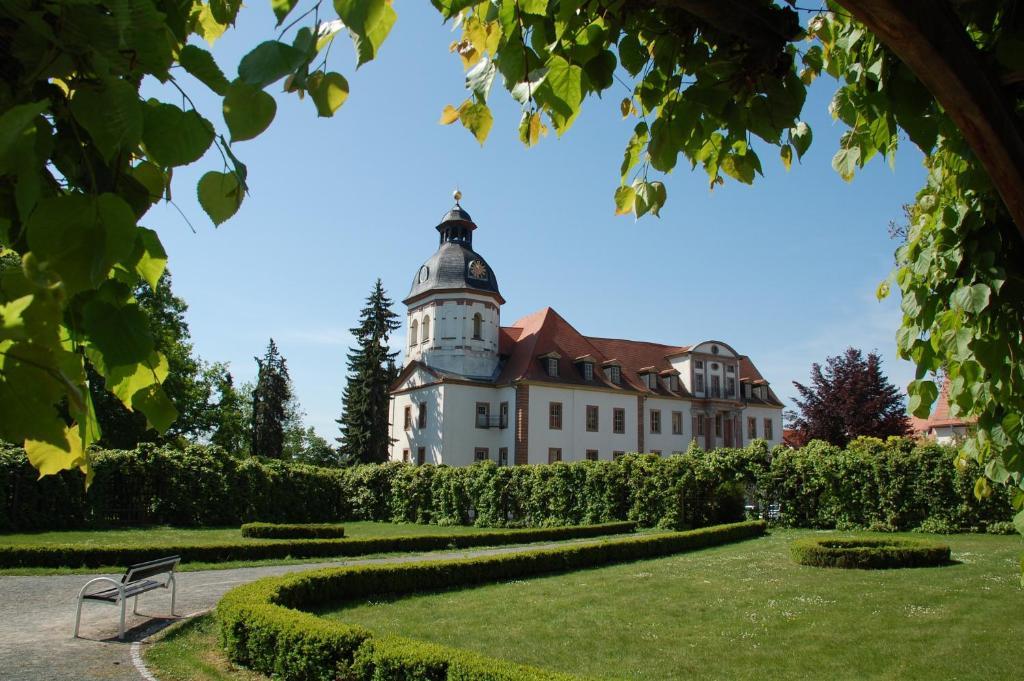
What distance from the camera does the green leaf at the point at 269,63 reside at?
3.94 feet

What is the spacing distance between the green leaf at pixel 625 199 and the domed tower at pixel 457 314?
4107 centimetres

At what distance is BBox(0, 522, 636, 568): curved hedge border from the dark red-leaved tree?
20.6 meters

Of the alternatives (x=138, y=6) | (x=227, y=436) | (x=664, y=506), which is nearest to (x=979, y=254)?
(x=138, y=6)

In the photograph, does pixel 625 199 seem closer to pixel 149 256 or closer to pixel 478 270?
pixel 149 256

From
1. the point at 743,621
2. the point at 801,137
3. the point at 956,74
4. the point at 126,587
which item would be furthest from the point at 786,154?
the point at 126,587

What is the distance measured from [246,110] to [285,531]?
23670mm

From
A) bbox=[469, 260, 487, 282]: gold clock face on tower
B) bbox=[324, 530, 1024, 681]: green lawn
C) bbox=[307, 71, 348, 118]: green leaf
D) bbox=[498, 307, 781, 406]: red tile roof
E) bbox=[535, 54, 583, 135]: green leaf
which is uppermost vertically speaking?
bbox=[469, 260, 487, 282]: gold clock face on tower

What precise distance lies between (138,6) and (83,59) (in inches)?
5.1

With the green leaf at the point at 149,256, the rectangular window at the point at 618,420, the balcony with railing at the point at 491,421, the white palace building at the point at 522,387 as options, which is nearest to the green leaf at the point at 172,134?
the green leaf at the point at 149,256

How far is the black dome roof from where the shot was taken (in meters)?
44.8

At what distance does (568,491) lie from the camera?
28.2m

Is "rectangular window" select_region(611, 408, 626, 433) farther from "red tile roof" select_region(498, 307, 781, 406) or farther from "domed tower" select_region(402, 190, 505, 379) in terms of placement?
"domed tower" select_region(402, 190, 505, 379)

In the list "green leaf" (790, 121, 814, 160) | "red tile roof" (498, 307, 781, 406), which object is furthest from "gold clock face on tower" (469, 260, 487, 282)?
"green leaf" (790, 121, 814, 160)

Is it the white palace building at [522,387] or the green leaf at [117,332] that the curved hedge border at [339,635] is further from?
the white palace building at [522,387]
